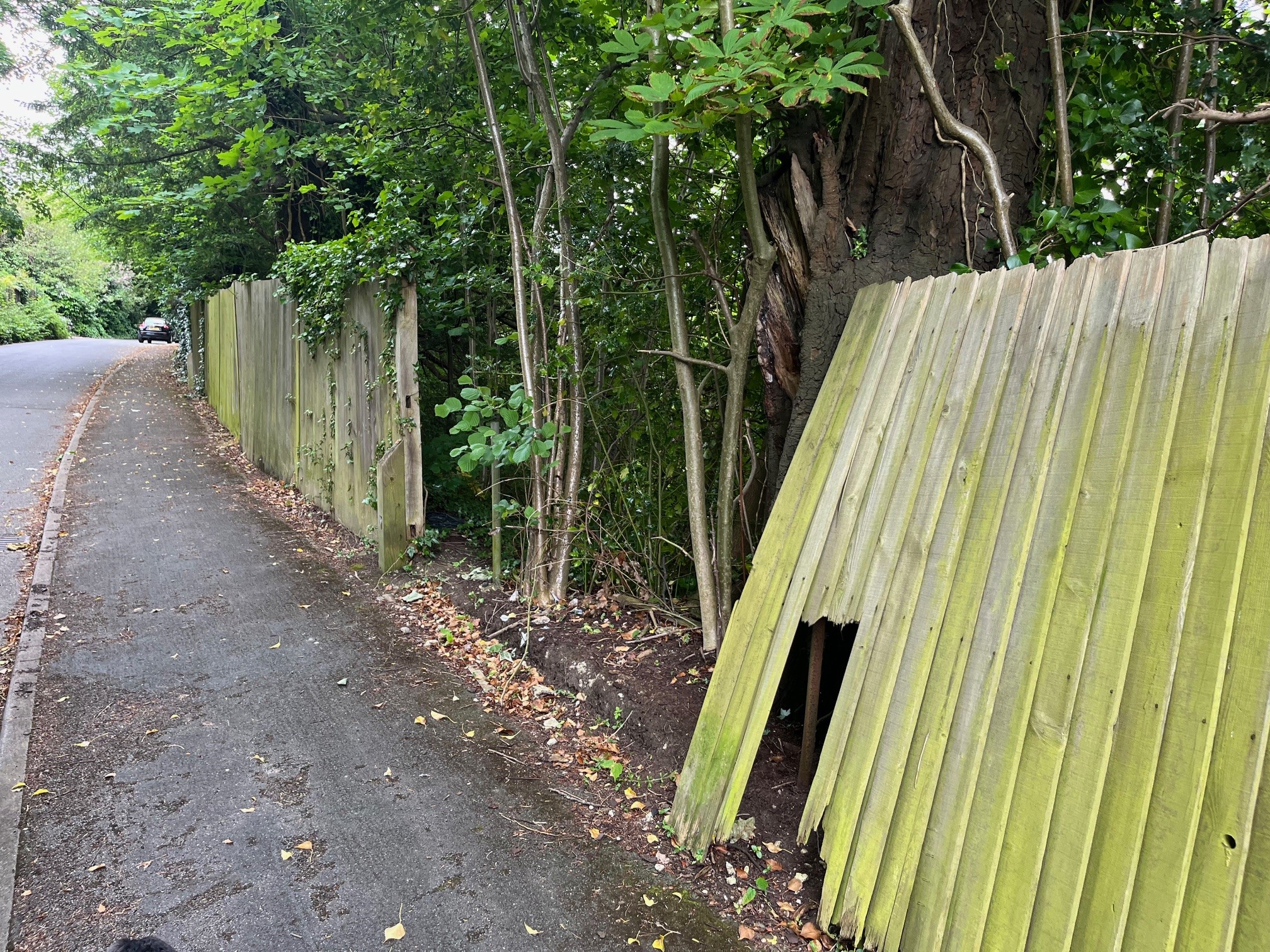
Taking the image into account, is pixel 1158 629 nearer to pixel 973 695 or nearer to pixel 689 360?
pixel 973 695

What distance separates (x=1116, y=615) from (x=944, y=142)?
201 centimetres

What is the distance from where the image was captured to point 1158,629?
1.87 meters

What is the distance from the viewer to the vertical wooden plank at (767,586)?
2846 millimetres

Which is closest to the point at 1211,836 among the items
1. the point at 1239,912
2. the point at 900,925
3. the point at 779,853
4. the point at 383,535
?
the point at 1239,912

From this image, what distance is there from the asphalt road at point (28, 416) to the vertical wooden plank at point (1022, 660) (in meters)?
5.87

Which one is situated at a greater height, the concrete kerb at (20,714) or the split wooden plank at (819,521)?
Result: the split wooden plank at (819,521)

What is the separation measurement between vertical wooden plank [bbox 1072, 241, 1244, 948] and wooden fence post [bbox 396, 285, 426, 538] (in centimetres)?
517

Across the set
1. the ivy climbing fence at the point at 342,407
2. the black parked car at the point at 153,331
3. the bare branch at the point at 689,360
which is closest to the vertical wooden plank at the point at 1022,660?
the bare branch at the point at 689,360

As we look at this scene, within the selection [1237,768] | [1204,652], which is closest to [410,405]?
[1204,652]

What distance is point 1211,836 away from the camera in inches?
66.4

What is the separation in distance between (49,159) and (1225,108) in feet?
56.3

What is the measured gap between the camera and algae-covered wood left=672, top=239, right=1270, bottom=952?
5.75ft

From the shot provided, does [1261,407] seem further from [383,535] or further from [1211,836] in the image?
[383,535]

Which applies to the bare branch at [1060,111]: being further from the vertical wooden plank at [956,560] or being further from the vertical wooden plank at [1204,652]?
the vertical wooden plank at [1204,652]
